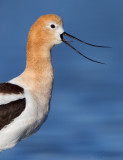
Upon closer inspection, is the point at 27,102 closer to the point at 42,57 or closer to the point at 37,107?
the point at 37,107

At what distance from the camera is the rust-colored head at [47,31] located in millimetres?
9117

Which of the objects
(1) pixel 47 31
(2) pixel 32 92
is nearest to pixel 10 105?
(2) pixel 32 92

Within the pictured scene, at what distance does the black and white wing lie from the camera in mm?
8766

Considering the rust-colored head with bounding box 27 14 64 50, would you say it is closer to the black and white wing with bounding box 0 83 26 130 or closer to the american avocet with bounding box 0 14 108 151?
the american avocet with bounding box 0 14 108 151

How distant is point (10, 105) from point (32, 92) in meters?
0.37

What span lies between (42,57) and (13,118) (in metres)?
1.02

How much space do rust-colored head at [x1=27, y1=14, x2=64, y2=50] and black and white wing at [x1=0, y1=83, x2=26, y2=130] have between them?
84 cm

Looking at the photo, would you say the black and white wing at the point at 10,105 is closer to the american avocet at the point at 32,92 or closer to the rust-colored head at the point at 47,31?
the american avocet at the point at 32,92

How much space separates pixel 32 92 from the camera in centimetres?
896

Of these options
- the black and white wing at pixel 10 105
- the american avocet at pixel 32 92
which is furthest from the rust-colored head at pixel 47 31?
the black and white wing at pixel 10 105

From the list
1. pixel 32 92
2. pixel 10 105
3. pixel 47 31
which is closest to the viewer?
pixel 10 105

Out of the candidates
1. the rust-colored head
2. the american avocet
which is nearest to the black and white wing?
the american avocet

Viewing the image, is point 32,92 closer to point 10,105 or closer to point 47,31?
point 10,105

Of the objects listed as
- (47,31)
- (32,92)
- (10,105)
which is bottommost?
(10,105)
